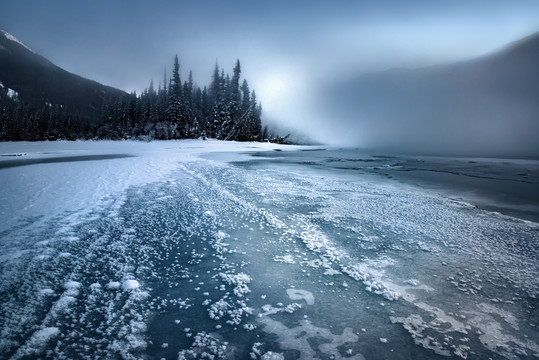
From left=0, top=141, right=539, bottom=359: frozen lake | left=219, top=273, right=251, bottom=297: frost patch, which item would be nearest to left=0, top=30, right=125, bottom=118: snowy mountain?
left=0, top=141, right=539, bottom=359: frozen lake

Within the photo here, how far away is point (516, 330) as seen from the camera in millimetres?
2568

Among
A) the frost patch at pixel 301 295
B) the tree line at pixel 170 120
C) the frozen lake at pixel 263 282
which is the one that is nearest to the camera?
the frozen lake at pixel 263 282

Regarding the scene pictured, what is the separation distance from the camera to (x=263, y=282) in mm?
3340

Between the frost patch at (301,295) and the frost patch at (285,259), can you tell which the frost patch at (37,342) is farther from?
the frost patch at (285,259)

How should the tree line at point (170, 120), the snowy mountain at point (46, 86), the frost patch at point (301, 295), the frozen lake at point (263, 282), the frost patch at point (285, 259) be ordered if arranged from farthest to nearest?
the snowy mountain at point (46, 86), the tree line at point (170, 120), the frost patch at point (285, 259), the frost patch at point (301, 295), the frozen lake at point (263, 282)

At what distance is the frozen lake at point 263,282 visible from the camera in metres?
2.32

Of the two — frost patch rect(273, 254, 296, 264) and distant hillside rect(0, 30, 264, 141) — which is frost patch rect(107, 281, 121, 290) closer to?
frost patch rect(273, 254, 296, 264)

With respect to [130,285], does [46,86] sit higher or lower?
higher

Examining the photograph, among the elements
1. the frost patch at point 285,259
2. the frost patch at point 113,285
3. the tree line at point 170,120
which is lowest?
the frost patch at point 113,285

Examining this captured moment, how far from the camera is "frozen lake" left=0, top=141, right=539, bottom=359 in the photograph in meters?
2.32

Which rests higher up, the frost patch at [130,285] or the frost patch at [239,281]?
the frost patch at [130,285]

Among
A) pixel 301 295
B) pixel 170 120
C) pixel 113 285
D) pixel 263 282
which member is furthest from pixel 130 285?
pixel 170 120

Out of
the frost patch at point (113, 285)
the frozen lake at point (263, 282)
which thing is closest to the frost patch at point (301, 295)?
the frozen lake at point (263, 282)

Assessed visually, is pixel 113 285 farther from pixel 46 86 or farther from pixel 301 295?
pixel 46 86
